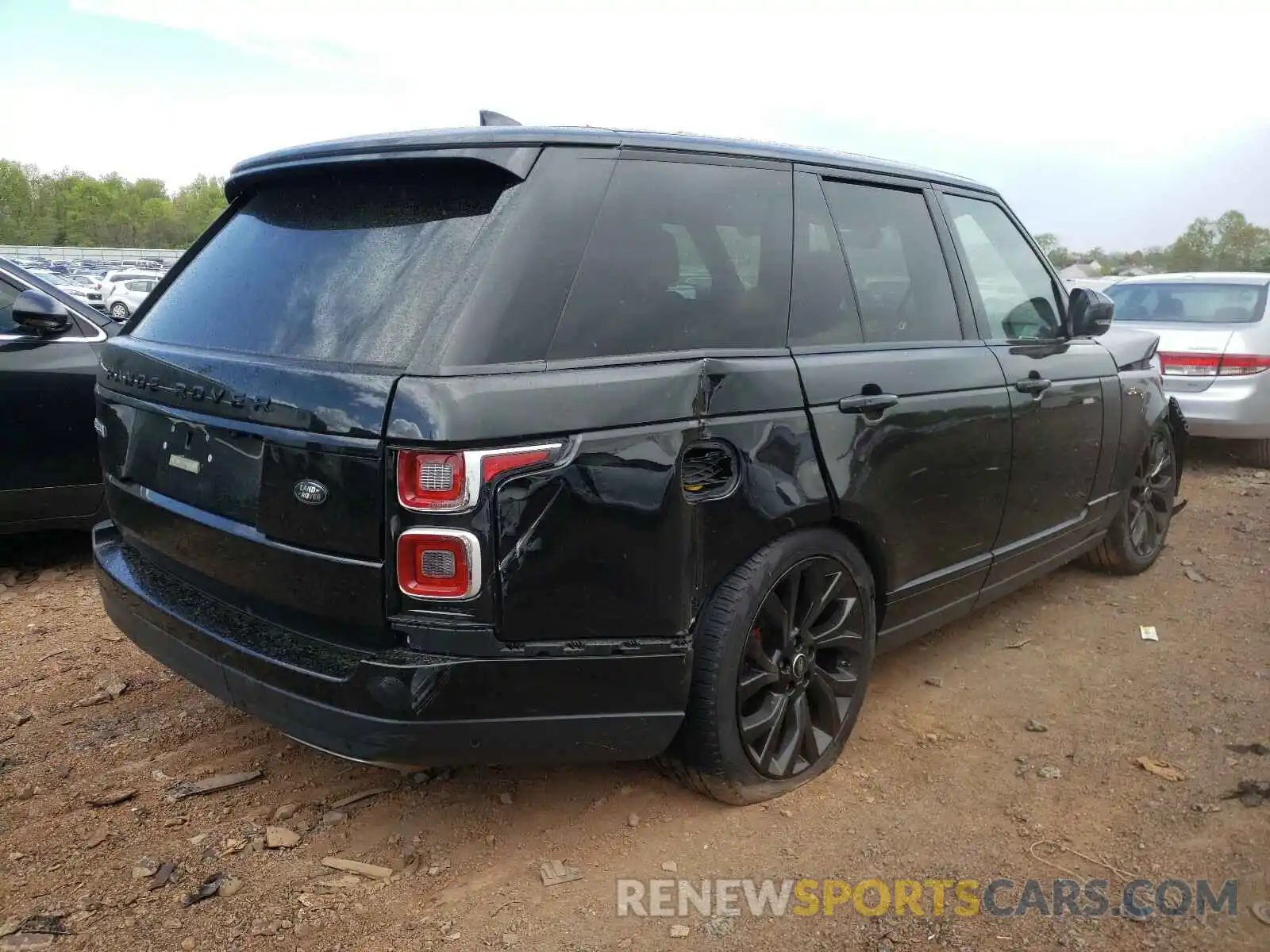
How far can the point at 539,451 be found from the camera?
2.06m

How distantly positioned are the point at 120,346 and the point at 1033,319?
325 cm

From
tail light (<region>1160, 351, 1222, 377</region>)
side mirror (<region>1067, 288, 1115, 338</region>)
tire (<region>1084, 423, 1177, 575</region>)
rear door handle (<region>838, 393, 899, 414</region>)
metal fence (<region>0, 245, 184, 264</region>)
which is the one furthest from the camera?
metal fence (<region>0, 245, 184, 264</region>)

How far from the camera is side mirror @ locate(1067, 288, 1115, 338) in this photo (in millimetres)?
3947

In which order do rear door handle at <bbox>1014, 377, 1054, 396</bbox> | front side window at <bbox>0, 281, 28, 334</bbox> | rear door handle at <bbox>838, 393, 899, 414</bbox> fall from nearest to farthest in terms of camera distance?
rear door handle at <bbox>838, 393, 899, 414</bbox> → rear door handle at <bbox>1014, 377, 1054, 396</bbox> → front side window at <bbox>0, 281, 28, 334</bbox>

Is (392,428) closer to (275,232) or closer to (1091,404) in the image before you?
(275,232)

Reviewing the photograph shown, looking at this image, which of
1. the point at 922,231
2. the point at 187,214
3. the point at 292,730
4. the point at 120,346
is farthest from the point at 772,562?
the point at 187,214

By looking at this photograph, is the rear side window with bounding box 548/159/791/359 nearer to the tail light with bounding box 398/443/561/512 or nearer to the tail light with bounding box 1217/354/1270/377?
the tail light with bounding box 398/443/561/512

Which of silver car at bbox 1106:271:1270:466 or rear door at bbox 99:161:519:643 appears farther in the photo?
silver car at bbox 1106:271:1270:466

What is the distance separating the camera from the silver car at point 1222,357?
7.32 meters

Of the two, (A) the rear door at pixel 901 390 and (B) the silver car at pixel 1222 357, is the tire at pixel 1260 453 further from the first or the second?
(A) the rear door at pixel 901 390

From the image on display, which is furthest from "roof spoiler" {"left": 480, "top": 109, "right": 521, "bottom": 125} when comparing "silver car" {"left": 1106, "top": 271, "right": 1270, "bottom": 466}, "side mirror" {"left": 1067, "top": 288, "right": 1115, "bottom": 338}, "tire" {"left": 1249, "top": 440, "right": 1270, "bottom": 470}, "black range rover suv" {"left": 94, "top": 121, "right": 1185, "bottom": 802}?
"tire" {"left": 1249, "top": 440, "right": 1270, "bottom": 470}

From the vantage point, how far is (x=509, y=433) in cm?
202

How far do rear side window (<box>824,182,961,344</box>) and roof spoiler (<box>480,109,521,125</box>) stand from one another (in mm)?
992

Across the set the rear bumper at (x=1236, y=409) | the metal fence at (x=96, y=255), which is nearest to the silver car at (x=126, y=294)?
the metal fence at (x=96, y=255)
